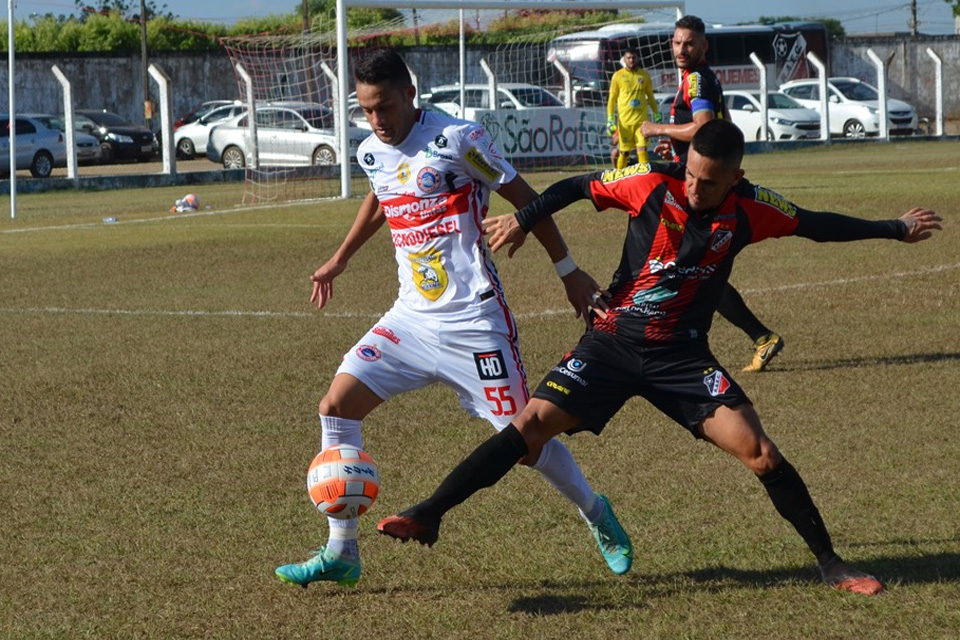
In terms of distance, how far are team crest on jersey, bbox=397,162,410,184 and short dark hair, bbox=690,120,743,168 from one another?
41.6 inches

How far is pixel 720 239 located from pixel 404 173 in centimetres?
117

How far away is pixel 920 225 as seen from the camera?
5.18 metres

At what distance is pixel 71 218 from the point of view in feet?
71.0

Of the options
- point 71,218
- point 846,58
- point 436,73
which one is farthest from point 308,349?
point 846,58

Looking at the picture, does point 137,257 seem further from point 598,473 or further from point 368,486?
point 368,486

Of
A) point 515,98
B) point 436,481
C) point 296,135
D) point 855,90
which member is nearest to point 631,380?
point 436,481

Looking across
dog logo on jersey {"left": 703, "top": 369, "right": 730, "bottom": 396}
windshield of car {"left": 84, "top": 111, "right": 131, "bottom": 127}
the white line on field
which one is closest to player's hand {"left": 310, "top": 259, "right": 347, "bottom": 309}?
dog logo on jersey {"left": 703, "top": 369, "right": 730, "bottom": 396}

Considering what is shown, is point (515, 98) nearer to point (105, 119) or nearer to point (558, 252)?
point (105, 119)

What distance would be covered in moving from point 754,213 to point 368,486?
165cm

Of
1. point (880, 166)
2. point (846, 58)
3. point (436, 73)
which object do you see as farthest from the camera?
point (846, 58)

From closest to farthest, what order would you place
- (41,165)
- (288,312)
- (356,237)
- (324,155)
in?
(356,237) → (288,312) → (324,155) → (41,165)

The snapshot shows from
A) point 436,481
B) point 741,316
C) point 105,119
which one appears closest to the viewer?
point 436,481

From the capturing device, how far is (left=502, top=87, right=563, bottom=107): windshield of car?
33000mm

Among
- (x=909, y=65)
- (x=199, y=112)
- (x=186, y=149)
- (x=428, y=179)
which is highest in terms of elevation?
(x=909, y=65)
